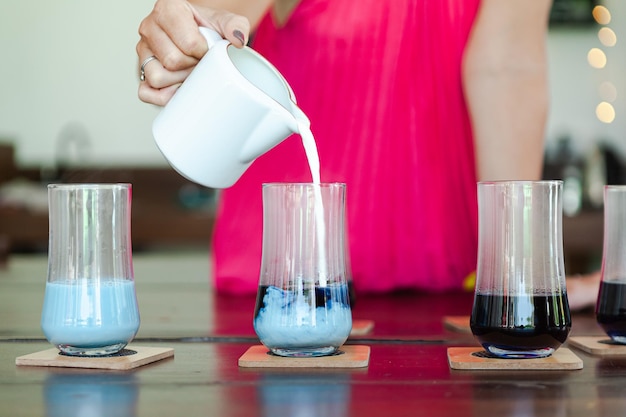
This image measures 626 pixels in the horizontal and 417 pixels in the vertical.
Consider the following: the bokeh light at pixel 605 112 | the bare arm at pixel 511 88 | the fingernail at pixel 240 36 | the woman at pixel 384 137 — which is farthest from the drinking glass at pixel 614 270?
the bokeh light at pixel 605 112

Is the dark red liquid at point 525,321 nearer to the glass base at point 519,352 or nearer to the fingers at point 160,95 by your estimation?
the glass base at point 519,352

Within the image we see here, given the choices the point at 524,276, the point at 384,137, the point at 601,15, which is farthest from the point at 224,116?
the point at 601,15

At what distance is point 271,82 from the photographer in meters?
1.02

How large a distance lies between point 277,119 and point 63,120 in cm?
394

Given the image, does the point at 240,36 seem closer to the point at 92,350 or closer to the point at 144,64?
the point at 144,64

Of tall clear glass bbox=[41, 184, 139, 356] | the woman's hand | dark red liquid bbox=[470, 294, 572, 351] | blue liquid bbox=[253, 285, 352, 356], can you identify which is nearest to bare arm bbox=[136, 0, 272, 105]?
the woman's hand

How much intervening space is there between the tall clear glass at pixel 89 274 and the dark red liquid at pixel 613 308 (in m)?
0.49

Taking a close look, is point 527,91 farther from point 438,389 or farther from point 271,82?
point 438,389

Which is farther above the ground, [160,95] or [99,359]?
[160,95]

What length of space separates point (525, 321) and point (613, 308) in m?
0.16

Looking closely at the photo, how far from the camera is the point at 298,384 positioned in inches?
30.1

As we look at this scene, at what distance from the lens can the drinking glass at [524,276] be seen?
0.84 meters

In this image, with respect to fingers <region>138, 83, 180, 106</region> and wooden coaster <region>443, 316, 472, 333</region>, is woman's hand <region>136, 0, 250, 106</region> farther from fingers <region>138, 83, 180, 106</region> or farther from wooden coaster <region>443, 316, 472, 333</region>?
wooden coaster <region>443, 316, 472, 333</region>

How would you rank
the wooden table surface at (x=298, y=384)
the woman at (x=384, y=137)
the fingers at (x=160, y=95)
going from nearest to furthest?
1. the wooden table surface at (x=298, y=384)
2. the fingers at (x=160, y=95)
3. the woman at (x=384, y=137)
